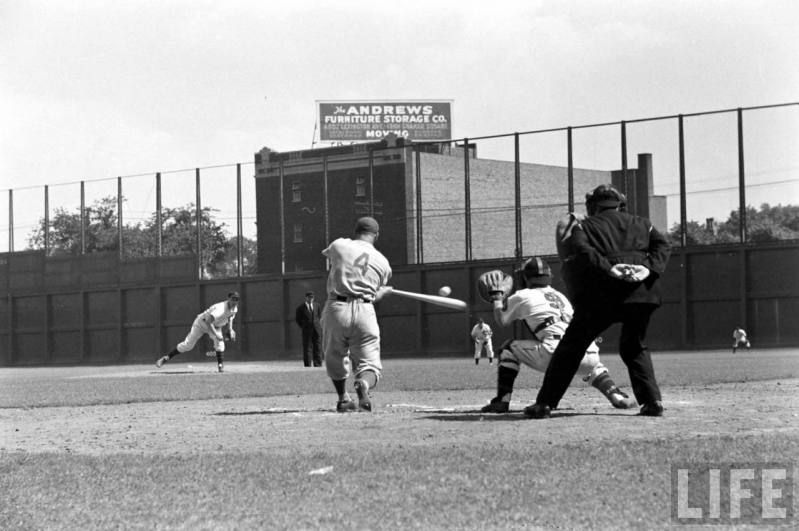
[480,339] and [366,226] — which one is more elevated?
[366,226]

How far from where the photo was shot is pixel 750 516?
511 cm

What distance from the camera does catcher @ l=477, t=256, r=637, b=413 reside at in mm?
10320

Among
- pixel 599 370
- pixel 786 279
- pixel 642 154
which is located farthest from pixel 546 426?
pixel 642 154

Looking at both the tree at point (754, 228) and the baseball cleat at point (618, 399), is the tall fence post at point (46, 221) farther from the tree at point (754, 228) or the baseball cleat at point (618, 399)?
the baseball cleat at point (618, 399)

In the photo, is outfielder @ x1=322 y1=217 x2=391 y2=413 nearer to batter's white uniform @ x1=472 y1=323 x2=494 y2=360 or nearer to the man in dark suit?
the man in dark suit

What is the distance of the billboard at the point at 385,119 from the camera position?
2928 inches

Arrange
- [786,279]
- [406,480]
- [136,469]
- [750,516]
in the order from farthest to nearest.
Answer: [786,279] → [136,469] → [406,480] → [750,516]

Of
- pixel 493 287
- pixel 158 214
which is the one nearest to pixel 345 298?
pixel 493 287

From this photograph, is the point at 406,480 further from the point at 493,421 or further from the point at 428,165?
the point at 428,165

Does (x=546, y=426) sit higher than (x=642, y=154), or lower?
lower

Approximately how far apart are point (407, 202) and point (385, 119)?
17.7 metres

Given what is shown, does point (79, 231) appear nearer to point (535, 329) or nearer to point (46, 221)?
point (46, 221)

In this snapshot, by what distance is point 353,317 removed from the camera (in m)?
11.0

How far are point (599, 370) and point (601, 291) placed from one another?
156cm
